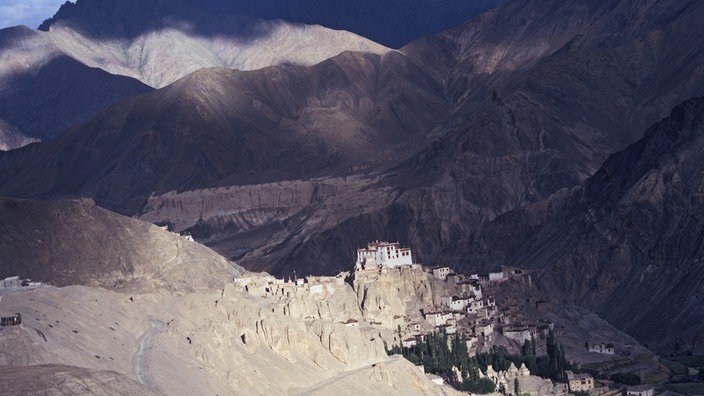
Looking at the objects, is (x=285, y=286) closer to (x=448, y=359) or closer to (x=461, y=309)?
(x=461, y=309)

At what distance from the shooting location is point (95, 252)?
398ft

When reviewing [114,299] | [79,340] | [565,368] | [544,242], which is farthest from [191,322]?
[544,242]

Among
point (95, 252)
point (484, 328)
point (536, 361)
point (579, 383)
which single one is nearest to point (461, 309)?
point (484, 328)

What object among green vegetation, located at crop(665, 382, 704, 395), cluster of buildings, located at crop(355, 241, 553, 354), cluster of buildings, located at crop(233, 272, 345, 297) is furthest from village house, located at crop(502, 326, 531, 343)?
green vegetation, located at crop(665, 382, 704, 395)

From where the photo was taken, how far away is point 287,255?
7328 inches

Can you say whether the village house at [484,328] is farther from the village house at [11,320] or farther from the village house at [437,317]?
the village house at [11,320]

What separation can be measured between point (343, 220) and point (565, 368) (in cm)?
9512

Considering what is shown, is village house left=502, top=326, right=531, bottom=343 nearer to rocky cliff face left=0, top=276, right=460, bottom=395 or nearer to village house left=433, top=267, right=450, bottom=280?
Result: village house left=433, top=267, right=450, bottom=280

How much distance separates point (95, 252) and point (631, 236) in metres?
53.2

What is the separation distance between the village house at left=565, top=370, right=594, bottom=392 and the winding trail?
28.3 meters

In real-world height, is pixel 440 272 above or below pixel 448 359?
above

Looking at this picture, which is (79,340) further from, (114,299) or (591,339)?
(591,339)

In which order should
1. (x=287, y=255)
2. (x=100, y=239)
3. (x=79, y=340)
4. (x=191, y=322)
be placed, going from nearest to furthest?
(x=79, y=340), (x=191, y=322), (x=100, y=239), (x=287, y=255)

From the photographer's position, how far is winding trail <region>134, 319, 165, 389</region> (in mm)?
63000
